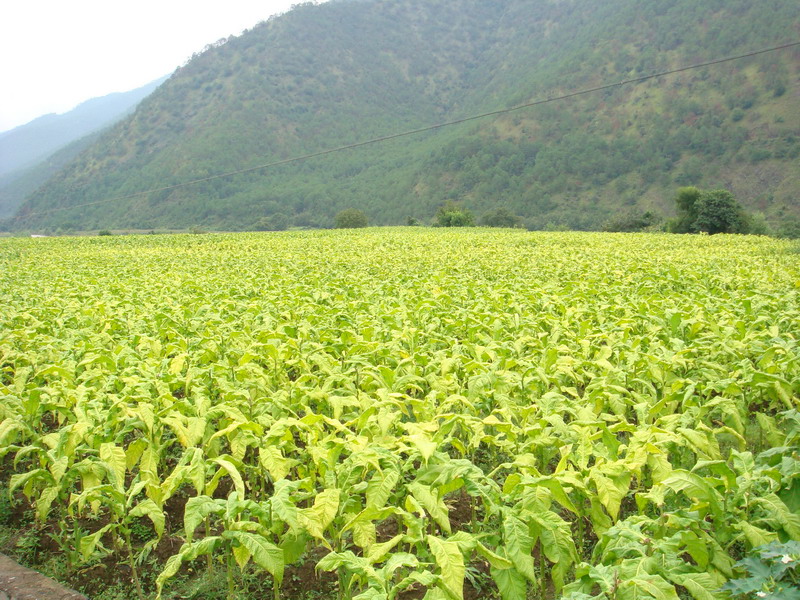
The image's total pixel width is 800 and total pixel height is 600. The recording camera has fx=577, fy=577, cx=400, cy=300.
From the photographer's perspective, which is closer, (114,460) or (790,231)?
(114,460)

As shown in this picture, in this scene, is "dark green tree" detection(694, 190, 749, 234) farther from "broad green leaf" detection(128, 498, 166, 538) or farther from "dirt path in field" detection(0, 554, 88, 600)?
"dirt path in field" detection(0, 554, 88, 600)

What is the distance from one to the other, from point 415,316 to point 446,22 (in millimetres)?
155857

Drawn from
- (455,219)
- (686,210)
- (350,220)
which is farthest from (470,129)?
(686,210)

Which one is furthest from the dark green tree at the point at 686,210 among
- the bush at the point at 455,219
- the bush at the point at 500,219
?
the bush at the point at 500,219

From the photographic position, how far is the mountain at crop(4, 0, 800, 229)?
62.7 metres

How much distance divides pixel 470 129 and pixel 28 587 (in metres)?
84.9

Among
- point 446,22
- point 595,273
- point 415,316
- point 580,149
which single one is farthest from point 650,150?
point 446,22

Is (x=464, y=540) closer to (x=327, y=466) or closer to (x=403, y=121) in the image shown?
(x=327, y=466)

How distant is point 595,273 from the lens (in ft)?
35.7

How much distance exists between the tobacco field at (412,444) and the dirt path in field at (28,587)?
0.77 feet

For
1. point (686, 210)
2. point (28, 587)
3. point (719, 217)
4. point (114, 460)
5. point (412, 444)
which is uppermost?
point (114, 460)

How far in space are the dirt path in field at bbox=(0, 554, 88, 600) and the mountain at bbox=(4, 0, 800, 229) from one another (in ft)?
153

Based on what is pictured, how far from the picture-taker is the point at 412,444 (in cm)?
336

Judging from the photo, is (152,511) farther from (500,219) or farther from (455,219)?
(500,219)
